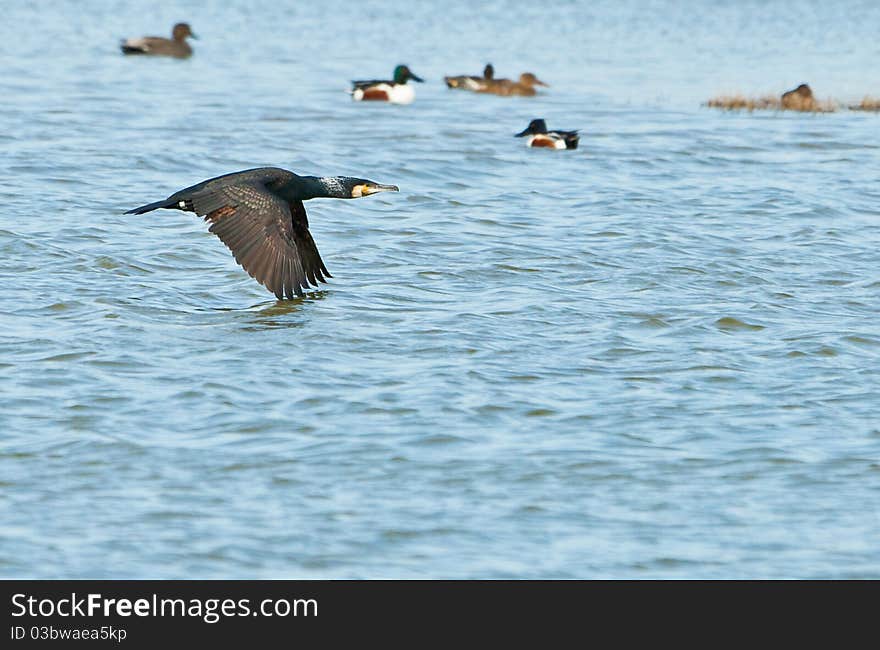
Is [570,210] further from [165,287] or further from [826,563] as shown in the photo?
[826,563]

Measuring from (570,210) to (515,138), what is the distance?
559 centimetres

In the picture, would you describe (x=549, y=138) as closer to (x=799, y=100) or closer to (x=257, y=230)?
(x=799, y=100)

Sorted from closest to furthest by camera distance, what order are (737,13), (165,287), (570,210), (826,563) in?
(826,563) → (165,287) → (570,210) → (737,13)

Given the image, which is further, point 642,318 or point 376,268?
point 376,268

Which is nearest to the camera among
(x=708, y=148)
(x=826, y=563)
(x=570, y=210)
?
(x=826, y=563)

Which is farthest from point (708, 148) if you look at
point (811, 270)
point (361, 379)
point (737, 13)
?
point (737, 13)

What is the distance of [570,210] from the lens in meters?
14.8

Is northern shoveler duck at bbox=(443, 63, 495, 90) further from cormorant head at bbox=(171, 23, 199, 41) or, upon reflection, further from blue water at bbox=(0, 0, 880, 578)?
cormorant head at bbox=(171, 23, 199, 41)

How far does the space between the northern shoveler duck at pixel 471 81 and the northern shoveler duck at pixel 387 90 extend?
1065 mm

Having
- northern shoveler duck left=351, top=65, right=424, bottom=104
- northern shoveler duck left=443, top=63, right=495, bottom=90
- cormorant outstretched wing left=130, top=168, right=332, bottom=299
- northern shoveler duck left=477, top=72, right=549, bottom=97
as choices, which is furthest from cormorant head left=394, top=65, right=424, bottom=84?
cormorant outstretched wing left=130, top=168, right=332, bottom=299

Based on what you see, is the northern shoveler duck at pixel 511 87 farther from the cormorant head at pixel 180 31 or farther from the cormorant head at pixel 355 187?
the cormorant head at pixel 355 187

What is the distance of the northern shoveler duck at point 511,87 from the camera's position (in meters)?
24.4

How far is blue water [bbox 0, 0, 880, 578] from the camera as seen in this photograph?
651 centimetres

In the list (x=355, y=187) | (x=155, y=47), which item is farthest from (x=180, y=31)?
(x=355, y=187)
